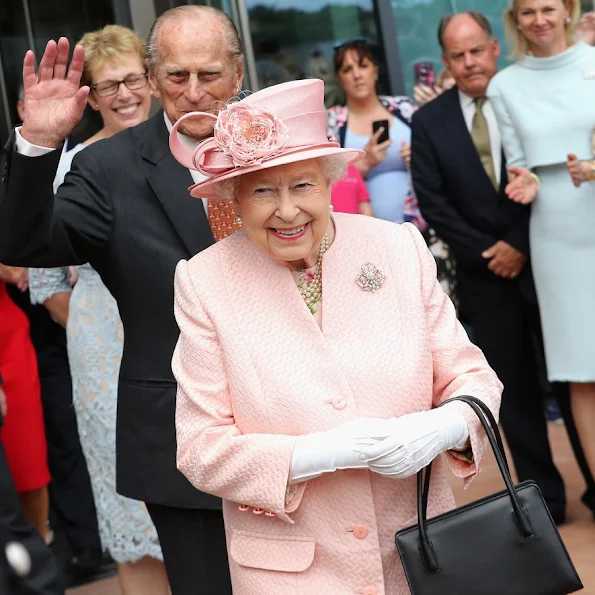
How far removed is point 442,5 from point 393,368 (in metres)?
6.00

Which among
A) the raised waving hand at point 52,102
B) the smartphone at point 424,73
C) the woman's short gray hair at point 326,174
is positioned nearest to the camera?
the woman's short gray hair at point 326,174

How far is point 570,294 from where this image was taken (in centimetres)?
509

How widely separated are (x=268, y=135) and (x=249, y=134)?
0.04m

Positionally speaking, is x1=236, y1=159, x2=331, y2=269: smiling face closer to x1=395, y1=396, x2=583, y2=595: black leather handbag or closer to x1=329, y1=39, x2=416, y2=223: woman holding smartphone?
x1=395, y1=396, x2=583, y2=595: black leather handbag

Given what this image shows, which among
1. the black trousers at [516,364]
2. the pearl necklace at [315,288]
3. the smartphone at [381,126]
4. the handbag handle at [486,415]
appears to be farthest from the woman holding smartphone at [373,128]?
the handbag handle at [486,415]

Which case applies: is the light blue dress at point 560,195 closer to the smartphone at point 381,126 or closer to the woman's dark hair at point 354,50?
the smartphone at point 381,126

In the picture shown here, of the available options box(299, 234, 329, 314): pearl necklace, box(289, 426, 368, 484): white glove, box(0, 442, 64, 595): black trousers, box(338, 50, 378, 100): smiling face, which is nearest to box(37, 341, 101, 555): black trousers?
box(338, 50, 378, 100): smiling face

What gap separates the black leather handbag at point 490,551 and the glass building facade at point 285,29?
4.96 meters

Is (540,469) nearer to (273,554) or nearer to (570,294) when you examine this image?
(570,294)

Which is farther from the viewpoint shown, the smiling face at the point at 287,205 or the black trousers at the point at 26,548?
the black trousers at the point at 26,548

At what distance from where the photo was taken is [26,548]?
3.22m

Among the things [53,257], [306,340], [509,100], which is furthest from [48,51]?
[509,100]

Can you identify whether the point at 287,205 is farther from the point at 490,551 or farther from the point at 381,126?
the point at 381,126

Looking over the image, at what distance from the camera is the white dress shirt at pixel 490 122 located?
17.7 ft
